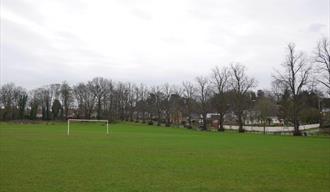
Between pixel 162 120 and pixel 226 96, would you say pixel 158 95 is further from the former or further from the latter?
pixel 226 96

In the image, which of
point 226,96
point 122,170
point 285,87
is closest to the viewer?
point 122,170

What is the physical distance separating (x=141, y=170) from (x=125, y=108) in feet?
406

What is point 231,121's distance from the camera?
133625mm

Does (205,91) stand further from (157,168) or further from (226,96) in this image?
(157,168)

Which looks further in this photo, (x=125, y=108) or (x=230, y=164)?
(x=125, y=108)

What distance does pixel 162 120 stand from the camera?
13925cm

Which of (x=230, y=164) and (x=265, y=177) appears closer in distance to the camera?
(x=265, y=177)

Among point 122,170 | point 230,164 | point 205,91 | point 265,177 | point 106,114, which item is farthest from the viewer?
point 106,114

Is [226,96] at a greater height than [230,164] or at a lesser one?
greater

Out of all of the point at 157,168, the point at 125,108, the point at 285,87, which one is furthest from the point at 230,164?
the point at 125,108

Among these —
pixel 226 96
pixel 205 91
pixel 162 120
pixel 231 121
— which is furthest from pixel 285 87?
pixel 162 120

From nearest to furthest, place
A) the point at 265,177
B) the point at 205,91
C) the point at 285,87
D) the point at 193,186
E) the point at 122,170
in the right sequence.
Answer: the point at 193,186
the point at 265,177
the point at 122,170
the point at 285,87
the point at 205,91

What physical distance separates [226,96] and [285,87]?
2004 centimetres

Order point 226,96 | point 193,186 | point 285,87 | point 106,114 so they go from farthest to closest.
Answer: point 106,114, point 226,96, point 285,87, point 193,186
